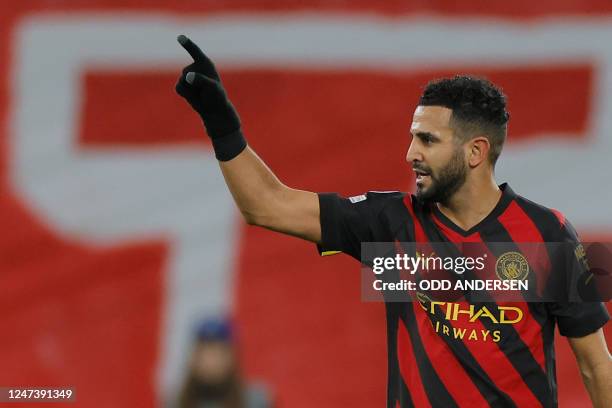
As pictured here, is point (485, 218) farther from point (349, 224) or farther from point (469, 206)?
point (349, 224)

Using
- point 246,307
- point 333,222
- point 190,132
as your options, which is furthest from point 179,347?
point 333,222

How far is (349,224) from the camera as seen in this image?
9.59 feet

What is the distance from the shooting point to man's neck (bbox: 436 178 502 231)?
2.94 metres

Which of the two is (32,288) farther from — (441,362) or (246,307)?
(441,362)

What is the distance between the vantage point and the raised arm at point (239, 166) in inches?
106

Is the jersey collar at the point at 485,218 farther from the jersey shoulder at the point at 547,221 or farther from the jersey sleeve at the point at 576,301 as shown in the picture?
the jersey sleeve at the point at 576,301

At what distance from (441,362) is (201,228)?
2.90 m

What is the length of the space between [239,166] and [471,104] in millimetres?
674

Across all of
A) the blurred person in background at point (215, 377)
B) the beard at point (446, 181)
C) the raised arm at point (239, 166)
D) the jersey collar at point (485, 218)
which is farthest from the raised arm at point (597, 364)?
the blurred person in background at point (215, 377)

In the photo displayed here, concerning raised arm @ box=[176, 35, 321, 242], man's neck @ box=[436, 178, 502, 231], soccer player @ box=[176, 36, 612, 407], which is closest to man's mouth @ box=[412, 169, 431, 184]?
soccer player @ box=[176, 36, 612, 407]

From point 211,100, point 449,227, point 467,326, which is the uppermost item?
point 211,100

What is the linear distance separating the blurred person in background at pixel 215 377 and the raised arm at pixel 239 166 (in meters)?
1.07

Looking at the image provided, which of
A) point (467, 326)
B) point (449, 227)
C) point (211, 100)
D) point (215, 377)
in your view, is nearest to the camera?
point (211, 100)

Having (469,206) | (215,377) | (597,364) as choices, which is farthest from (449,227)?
(215,377)
